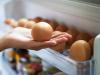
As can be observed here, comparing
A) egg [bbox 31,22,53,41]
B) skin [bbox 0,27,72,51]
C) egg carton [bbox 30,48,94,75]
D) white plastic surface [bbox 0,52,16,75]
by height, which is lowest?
white plastic surface [bbox 0,52,16,75]

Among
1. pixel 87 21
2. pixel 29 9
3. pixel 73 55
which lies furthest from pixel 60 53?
pixel 29 9

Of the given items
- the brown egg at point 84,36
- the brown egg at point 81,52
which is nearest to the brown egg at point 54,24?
the brown egg at point 84,36

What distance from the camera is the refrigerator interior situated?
0.76m

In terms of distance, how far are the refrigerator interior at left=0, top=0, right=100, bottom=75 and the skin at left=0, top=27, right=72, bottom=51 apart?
8 centimetres

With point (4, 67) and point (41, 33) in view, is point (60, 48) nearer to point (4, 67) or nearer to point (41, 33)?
point (41, 33)

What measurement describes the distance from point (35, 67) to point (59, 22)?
264 mm

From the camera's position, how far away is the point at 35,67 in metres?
1.06

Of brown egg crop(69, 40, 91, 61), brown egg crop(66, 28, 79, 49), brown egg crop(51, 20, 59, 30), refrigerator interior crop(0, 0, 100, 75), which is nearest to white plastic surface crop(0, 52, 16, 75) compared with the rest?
refrigerator interior crop(0, 0, 100, 75)

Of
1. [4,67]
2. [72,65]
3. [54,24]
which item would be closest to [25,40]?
[72,65]

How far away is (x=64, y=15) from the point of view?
107 centimetres

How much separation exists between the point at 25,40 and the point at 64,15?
0.38m

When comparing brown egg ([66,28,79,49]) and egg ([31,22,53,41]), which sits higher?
egg ([31,22,53,41])

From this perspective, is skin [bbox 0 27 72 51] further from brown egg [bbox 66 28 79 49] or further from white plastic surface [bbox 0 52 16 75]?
white plastic surface [bbox 0 52 16 75]

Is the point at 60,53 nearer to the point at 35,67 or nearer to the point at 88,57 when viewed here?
the point at 88,57
